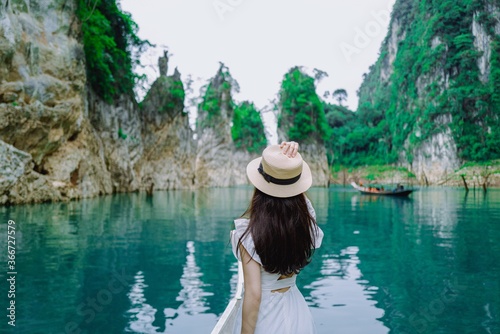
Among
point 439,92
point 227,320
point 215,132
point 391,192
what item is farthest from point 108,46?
point 439,92

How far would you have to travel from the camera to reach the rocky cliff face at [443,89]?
56.8 meters

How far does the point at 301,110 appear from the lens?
207 ft

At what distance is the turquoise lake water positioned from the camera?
4.80 meters

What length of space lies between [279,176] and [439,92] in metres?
65.7

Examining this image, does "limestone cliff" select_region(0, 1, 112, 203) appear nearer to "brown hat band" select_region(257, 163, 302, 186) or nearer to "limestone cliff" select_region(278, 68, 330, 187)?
"brown hat band" select_region(257, 163, 302, 186)

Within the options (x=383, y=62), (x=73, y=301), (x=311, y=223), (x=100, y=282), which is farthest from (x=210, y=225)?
(x=383, y=62)

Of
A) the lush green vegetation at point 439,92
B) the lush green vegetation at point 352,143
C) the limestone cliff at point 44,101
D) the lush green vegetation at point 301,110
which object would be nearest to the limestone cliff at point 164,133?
the limestone cliff at point 44,101

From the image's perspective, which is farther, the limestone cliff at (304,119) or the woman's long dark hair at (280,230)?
the limestone cliff at (304,119)

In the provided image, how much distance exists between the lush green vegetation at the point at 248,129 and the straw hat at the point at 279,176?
229 ft

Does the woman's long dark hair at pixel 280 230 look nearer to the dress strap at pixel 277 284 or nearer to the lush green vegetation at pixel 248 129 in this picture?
the dress strap at pixel 277 284

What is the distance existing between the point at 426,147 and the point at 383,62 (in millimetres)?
40887

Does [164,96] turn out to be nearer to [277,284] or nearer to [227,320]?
[227,320]

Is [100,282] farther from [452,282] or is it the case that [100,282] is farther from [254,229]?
[452,282]

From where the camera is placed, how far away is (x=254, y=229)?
78.2 inches
